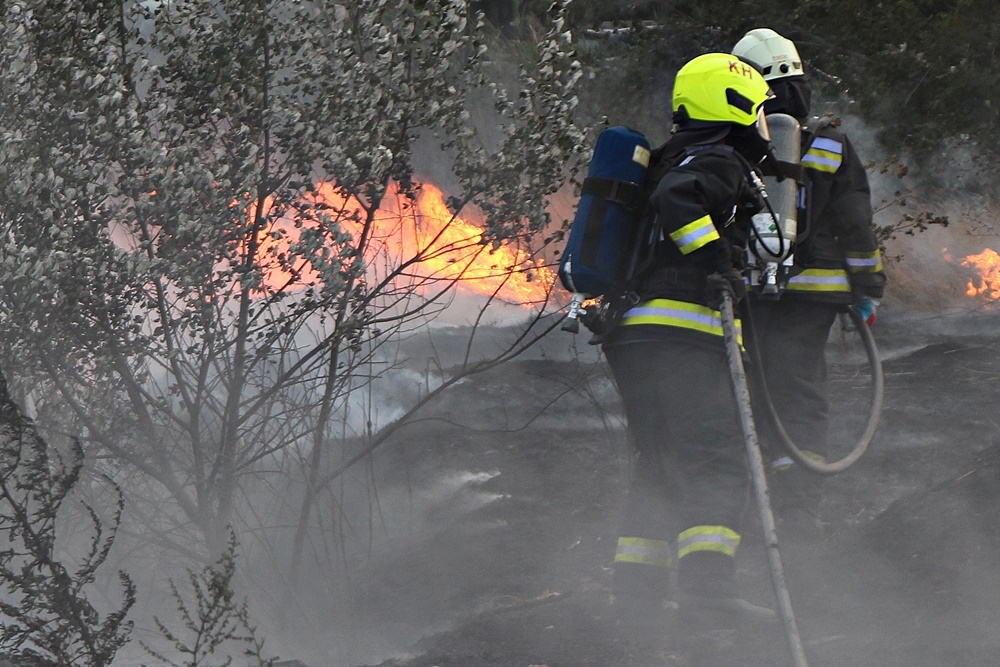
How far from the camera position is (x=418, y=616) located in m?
5.75

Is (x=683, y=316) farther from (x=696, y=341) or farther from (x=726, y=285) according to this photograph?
(x=726, y=285)

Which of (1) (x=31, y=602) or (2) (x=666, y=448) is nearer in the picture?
(1) (x=31, y=602)

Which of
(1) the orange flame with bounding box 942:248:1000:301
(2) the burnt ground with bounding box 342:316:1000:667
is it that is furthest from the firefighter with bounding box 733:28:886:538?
(1) the orange flame with bounding box 942:248:1000:301

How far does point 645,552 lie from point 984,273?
8.95m

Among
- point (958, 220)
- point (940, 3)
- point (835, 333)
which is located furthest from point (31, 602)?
point (958, 220)

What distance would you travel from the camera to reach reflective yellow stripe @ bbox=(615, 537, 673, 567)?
4.21m

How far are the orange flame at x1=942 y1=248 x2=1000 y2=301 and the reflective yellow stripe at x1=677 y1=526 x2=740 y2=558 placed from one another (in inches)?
334

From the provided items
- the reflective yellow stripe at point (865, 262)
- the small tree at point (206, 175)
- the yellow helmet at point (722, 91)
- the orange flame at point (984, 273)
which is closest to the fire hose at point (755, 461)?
the yellow helmet at point (722, 91)

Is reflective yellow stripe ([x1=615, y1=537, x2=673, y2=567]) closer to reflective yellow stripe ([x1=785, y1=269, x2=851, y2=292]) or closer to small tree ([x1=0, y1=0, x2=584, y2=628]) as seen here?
reflective yellow stripe ([x1=785, y1=269, x2=851, y2=292])

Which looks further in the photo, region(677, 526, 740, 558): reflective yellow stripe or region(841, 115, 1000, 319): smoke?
region(841, 115, 1000, 319): smoke

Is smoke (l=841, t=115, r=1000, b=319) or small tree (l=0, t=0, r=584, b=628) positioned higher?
smoke (l=841, t=115, r=1000, b=319)

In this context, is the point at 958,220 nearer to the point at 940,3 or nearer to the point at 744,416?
the point at 940,3

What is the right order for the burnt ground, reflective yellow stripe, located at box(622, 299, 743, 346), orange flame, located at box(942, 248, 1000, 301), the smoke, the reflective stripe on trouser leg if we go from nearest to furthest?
1. the reflective stripe on trouser leg
2. reflective yellow stripe, located at box(622, 299, 743, 346)
3. the burnt ground
4. the smoke
5. orange flame, located at box(942, 248, 1000, 301)

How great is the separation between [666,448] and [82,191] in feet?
7.85
